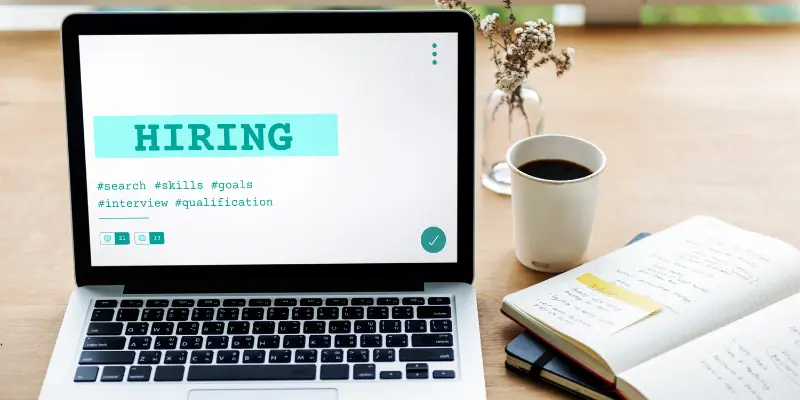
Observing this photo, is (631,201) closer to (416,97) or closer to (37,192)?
(416,97)

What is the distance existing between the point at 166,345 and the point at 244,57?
28cm

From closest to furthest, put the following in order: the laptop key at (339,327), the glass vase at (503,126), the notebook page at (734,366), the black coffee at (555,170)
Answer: the notebook page at (734,366), the laptop key at (339,327), the black coffee at (555,170), the glass vase at (503,126)

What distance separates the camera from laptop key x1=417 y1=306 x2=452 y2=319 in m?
0.96

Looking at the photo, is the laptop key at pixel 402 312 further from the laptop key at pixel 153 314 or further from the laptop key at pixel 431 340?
the laptop key at pixel 153 314

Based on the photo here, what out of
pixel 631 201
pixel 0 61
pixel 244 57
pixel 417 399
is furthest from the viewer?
pixel 0 61

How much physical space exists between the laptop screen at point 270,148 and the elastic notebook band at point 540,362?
0.48ft

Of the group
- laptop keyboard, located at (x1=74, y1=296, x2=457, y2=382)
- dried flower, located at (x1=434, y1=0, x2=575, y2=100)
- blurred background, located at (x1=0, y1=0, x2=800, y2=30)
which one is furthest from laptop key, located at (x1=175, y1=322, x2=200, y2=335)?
blurred background, located at (x1=0, y1=0, x2=800, y2=30)

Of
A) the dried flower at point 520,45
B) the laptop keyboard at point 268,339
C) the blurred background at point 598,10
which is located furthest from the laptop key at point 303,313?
the blurred background at point 598,10

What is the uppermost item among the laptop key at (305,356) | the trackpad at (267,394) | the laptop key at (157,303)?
the laptop key at (157,303)

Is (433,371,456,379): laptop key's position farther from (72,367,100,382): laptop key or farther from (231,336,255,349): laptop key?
(72,367,100,382): laptop key

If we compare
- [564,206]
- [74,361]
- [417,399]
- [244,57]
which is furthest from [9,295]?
[564,206]

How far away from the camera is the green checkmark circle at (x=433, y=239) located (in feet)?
3.26

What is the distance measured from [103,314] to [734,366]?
58 centimetres

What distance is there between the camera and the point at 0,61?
1558 millimetres
